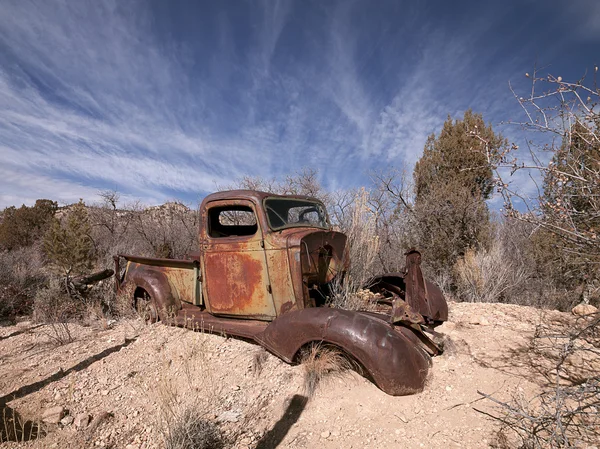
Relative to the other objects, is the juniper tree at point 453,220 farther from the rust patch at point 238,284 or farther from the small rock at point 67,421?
the small rock at point 67,421

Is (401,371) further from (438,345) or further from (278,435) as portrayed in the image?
(278,435)

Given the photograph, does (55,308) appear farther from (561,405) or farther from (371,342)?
(561,405)

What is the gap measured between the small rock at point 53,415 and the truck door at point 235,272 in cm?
168

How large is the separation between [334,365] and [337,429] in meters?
0.55

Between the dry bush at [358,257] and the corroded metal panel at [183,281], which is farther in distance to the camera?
the corroded metal panel at [183,281]

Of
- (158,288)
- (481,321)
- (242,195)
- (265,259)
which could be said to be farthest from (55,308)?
(481,321)

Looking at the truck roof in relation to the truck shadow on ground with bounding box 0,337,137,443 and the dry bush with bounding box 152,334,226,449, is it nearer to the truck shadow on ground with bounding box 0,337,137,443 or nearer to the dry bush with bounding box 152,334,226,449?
the dry bush with bounding box 152,334,226,449

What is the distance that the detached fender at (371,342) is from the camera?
244cm

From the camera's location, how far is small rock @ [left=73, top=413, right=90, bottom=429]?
2482 mm

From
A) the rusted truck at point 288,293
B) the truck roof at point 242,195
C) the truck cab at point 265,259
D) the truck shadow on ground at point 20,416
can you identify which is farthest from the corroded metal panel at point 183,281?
the truck roof at point 242,195

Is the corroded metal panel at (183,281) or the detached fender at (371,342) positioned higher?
the corroded metal panel at (183,281)

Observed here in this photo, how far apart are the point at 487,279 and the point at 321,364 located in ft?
16.0

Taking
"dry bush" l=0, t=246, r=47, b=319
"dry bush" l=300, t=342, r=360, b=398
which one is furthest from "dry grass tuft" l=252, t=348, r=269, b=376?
"dry bush" l=0, t=246, r=47, b=319

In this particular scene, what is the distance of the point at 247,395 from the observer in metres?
2.80
